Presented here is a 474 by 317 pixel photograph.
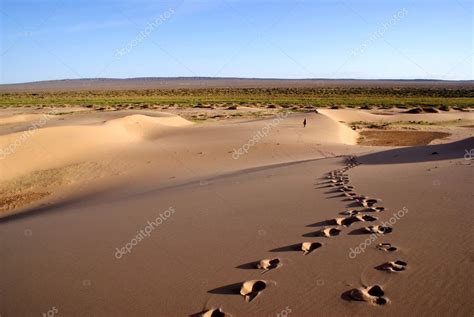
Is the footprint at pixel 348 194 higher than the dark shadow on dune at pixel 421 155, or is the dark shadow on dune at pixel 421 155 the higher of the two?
the footprint at pixel 348 194

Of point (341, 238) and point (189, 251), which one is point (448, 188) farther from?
point (189, 251)

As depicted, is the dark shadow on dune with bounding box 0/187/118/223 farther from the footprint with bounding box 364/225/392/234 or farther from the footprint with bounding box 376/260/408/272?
the footprint with bounding box 376/260/408/272

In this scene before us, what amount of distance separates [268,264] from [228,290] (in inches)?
23.3

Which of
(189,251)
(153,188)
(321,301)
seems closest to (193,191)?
(153,188)

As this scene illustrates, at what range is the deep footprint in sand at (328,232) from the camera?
4641 mm

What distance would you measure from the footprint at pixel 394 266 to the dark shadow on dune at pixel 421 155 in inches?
245

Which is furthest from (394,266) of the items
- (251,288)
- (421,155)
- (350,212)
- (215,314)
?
(421,155)

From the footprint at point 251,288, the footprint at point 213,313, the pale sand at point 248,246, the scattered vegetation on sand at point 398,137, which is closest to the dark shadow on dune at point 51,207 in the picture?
the pale sand at point 248,246

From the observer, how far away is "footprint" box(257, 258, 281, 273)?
154 inches

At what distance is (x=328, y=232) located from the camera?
4.73 meters

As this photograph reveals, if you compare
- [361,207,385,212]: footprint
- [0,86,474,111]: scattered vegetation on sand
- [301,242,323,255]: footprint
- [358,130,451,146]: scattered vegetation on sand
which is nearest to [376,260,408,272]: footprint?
[301,242,323,255]: footprint

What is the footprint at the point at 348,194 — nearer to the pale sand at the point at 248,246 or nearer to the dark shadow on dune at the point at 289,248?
the pale sand at the point at 248,246

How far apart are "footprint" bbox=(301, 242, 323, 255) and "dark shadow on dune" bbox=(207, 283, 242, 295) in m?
0.90

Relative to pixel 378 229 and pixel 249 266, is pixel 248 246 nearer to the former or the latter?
A: pixel 249 266
